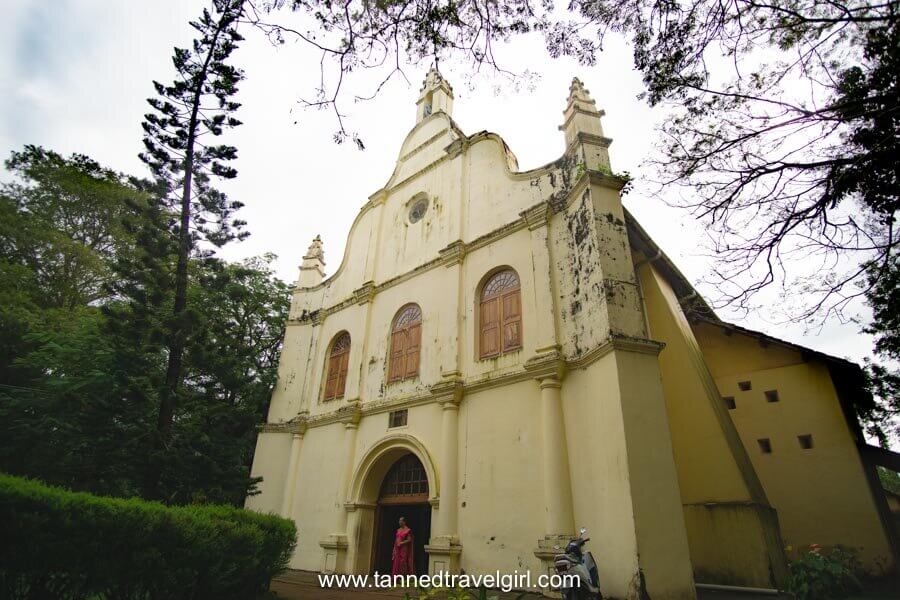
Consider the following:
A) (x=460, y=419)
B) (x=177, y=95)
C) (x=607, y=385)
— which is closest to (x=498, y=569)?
(x=460, y=419)

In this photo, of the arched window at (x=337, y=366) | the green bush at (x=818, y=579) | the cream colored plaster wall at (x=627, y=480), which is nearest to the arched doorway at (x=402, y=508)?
the arched window at (x=337, y=366)

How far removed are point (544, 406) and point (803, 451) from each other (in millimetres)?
6290

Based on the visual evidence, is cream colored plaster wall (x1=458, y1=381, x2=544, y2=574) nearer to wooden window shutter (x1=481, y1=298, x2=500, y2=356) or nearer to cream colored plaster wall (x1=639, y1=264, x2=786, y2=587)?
wooden window shutter (x1=481, y1=298, x2=500, y2=356)

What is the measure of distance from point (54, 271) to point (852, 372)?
21.1 m

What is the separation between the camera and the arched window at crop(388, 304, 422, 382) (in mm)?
10242

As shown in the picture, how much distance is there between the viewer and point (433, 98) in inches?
597

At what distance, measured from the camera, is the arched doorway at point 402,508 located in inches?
367

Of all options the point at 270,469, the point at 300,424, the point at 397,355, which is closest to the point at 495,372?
the point at 397,355

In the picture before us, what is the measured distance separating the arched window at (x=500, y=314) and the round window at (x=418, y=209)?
3429mm

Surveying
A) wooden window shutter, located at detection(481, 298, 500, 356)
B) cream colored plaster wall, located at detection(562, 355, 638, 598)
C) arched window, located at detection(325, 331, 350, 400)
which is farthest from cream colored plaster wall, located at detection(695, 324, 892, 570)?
arched window, located at detection(325, 331, 350, 400)

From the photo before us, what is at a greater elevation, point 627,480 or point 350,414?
point 350,414

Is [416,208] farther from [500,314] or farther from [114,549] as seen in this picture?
[114,549]

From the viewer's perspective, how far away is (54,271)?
555 inches

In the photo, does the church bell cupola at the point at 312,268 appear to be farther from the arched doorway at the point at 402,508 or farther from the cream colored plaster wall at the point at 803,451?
the cream colored plaster wall at the point at 803,451
